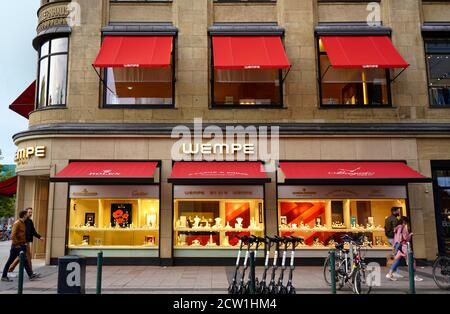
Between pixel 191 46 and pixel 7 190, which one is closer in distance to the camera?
pixel 191 46

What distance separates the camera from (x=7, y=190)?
17.9 meters

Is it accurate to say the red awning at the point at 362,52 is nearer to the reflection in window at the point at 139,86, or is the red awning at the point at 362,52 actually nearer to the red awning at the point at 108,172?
the reflection in window at the point at 139,86

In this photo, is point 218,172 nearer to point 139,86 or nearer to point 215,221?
point 215,221

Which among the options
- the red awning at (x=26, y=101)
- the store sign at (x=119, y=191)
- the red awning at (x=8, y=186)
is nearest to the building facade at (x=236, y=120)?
the store sign at (x=119, y=191)

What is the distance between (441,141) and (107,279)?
40.6 ft

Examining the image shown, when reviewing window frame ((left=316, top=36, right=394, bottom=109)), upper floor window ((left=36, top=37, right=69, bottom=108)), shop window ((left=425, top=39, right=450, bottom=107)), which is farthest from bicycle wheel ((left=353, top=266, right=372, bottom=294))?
upper floor window ((left=36, top=37, right=69, bottom=108))

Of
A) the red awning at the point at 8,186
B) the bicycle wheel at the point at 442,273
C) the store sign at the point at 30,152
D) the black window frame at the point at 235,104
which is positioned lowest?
the bicycle wheel at the point at 442,273

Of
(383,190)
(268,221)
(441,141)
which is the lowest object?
(268,221)

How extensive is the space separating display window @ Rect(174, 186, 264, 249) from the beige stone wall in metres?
2.68

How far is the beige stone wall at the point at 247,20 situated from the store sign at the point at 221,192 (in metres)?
2.49

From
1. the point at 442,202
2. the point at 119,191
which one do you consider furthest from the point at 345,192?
the point at 119,191

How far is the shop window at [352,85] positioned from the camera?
14959mm
